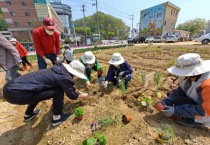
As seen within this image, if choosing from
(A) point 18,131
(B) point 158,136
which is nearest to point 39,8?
(A) point 18,131

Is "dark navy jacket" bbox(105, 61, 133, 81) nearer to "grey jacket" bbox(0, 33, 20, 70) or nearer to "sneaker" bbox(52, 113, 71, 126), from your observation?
"sneaker" bbox(52, 113, 71, 126)

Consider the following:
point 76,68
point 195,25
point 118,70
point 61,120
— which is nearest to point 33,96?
point 61,120

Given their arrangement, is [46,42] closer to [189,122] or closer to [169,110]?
[169,110]

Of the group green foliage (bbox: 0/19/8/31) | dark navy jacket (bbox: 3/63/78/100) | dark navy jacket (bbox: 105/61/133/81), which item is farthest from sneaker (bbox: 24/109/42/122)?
green foliage (bbox: 0/19/8/31)

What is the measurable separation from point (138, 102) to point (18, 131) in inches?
84.2

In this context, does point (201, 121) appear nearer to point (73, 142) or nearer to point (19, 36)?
point (73, 142)

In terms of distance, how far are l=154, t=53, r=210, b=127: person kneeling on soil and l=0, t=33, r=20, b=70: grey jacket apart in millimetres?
2868

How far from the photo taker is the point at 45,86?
186 centimetres

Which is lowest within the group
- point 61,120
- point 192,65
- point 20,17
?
point 61,120

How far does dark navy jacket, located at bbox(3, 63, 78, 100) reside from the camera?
5.76 feet

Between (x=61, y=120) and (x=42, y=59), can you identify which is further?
(x=42, y=59)

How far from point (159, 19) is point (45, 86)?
32.3 m

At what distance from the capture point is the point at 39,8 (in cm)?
1694

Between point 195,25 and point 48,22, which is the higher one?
point 195,25
